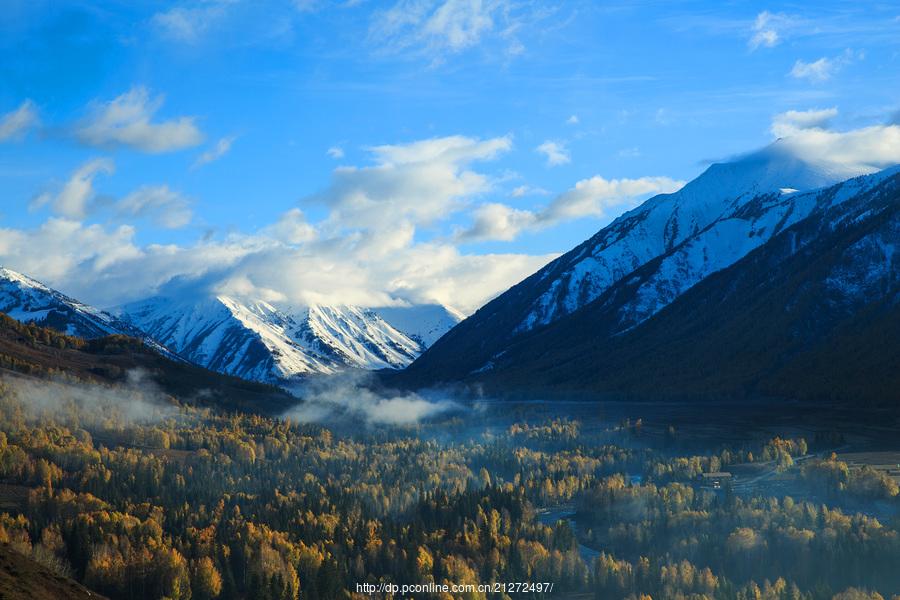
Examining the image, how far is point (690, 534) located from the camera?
197m

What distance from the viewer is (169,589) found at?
6801 inches

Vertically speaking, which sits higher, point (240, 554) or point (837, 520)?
point (837, 520)

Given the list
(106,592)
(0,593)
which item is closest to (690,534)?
(106,592)

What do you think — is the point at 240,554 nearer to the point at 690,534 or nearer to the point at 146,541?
the point at 146,541

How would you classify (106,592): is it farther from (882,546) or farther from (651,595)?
(882,546)

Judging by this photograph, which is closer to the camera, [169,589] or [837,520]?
[169,589]

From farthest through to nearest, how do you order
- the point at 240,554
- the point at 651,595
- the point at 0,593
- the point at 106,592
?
1. the point at 240,554
2. the point at 106,592
3. the point at 651,595
4. the point at 0,593

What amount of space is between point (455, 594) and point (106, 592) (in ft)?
222

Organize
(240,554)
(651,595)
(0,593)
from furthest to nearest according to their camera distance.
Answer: (240,554) < (651,595) < (0,593)

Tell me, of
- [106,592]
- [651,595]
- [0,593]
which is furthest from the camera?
[106,592]

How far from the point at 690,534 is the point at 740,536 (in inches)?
567

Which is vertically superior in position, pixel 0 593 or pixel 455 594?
pixel 0 593

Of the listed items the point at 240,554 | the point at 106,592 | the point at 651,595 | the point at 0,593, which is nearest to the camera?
the point at 0,593

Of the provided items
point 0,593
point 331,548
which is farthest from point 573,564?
point 0,593
